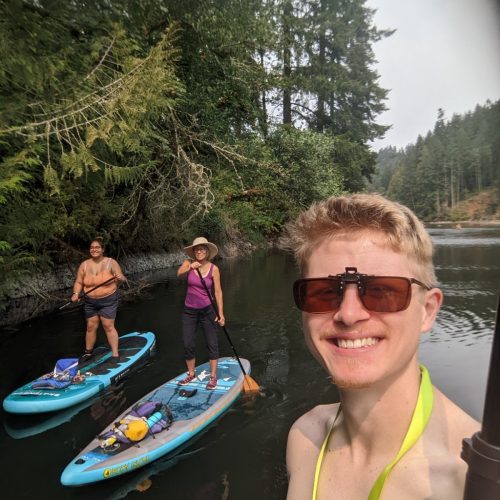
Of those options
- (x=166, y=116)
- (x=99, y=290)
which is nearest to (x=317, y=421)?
(x=99, y=290)

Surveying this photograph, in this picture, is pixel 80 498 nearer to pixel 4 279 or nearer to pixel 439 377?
pixel 439 377

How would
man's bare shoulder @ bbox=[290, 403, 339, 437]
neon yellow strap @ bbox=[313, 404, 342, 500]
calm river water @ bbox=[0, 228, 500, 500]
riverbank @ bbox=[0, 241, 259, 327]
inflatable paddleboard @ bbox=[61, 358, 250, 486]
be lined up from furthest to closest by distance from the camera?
riverbank @ bbox=[0, 241, 259, 327]
calm river water @ bbox=[0, 228, 500, 500]
inflatable paddleboard @ bbox=[61, 358, 250, 486]
man's bare shoulder @ bbox=[290, 403, 339, 437]
neon yellow strap @ bbox=[313, 404, 342, 500]

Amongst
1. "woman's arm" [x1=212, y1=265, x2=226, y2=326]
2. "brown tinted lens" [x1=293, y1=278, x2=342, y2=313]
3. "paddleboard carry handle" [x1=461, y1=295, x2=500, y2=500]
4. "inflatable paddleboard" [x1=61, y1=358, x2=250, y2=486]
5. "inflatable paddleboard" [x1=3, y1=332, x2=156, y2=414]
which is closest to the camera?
"paddleboard carry handle" [x1=461, y1=295, x2=500, y2=500]

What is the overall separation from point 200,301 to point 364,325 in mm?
5034

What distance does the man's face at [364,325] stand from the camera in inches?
42.1

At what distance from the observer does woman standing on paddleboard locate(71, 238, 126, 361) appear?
23.0ft

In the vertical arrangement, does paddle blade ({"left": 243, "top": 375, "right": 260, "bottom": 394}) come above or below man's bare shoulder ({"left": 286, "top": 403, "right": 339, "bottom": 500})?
below

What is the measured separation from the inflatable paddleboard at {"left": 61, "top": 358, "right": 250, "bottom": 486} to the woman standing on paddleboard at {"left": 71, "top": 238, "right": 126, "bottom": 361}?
184 cm

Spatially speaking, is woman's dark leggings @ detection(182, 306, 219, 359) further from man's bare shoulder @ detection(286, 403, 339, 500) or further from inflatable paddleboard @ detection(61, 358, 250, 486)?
man's bare shoulder @ detection(286, 403, 339, 500)

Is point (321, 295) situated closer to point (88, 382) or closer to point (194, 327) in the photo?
point (194, 327)

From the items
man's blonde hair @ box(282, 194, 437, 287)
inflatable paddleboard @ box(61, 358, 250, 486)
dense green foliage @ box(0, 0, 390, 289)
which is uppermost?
dense green foliage @ box(0, 0, 390, 289)

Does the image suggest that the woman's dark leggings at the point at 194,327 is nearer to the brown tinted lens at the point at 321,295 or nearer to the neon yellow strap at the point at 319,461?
the neon yellow strap at the point at 319,461

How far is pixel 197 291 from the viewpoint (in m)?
5.98

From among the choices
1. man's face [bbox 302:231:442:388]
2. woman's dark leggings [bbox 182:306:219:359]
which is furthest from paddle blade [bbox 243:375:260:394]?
man's face [bbox 302:231:442:388]
